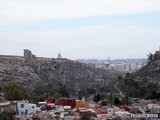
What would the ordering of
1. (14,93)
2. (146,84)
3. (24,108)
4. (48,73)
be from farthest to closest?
(48,73)
(146,84)
(14,93)
(24,108)

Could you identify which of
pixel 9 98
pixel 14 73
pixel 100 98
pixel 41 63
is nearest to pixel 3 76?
pixel 14 73

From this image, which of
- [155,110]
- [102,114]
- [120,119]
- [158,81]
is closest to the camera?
[120,119]

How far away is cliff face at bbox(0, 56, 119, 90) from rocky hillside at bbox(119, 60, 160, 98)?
5530 mm

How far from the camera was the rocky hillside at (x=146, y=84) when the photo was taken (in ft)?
150

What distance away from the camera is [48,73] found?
66438 millimetres

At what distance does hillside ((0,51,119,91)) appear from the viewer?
57.8m

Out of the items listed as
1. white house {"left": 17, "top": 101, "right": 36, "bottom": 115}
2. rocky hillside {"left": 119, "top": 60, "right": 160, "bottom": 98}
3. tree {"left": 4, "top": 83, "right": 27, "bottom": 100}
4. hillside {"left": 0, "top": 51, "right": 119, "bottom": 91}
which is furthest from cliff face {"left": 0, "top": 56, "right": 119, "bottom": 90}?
white house {"left": 17, "top": 101, "right": 36, "bottom": 115}

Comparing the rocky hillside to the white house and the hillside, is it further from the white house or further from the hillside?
the white house

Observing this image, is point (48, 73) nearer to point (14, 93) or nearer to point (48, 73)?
point (48, 73)

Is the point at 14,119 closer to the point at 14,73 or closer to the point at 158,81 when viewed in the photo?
the point at 158,81

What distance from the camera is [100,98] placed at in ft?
140

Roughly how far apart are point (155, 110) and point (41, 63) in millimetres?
37033

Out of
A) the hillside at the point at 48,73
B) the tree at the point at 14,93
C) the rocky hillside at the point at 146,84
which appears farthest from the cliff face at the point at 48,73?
the tree at the point at 14,93

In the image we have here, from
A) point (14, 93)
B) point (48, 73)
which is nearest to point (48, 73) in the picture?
point (48, 73)
